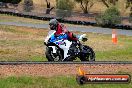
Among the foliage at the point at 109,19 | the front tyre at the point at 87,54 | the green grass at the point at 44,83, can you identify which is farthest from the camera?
the foliage at the point at 109,19

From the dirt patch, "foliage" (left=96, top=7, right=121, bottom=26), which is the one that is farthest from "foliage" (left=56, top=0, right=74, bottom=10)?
the dirt patch

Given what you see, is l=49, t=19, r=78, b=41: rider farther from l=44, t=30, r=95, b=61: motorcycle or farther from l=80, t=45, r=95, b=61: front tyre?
l=80, t=45, r=95, b=61: front tyre

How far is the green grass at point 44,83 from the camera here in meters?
11.1

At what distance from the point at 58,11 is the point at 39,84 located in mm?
45352

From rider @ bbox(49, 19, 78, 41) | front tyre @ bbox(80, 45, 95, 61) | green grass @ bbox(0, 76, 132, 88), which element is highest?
rider @ bbox(49, 19, 78, 41)

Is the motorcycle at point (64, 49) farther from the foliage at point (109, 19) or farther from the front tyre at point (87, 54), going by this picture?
the foliage at point (109, 19)

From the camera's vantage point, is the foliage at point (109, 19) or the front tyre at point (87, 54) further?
the foliage at point (109, 19)

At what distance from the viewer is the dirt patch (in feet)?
43.7

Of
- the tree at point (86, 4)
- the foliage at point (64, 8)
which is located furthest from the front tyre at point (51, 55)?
the tree at point (86, 4)

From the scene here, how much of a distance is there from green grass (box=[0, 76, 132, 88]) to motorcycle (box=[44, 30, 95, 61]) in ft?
12.4

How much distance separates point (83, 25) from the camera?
54125 mm

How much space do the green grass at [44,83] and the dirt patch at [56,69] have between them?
3.10 ft

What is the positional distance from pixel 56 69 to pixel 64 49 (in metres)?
2.51

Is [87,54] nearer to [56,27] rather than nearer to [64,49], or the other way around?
[64,49]
